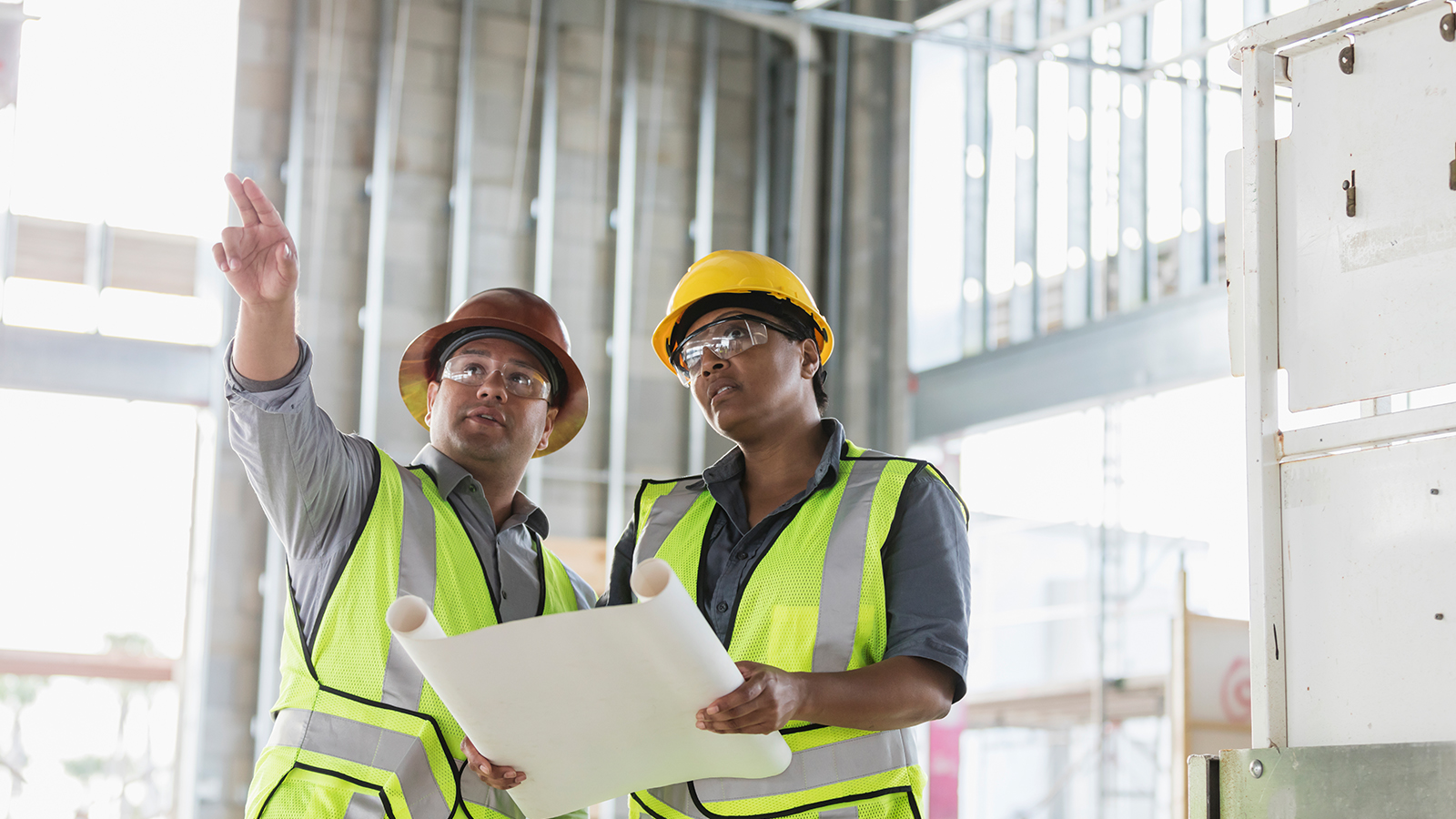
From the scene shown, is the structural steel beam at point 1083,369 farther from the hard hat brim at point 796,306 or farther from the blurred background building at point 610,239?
the hard hat brim at point 796,306

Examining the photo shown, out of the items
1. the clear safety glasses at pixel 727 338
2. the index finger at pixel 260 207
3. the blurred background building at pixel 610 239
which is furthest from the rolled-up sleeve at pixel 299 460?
the blurred background building at pixel 610 239

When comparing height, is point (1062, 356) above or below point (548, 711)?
above

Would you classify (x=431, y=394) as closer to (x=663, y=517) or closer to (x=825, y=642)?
(x=663, y=517)

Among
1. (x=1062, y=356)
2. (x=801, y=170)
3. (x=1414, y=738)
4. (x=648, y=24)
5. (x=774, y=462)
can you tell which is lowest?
(x=1414, y=738)

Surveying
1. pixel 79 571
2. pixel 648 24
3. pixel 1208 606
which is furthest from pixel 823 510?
pixel 79 571

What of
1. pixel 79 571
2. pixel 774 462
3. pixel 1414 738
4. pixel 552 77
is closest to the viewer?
pixel 1414 738

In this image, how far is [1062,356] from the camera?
10.1 metres

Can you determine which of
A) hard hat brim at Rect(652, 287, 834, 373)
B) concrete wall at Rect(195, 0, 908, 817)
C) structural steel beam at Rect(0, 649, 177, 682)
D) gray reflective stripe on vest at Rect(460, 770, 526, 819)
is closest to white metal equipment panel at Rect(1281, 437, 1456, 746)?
hard hat brim at Rect(652, 287, 834, 373)

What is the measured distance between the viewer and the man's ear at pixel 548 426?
394cm

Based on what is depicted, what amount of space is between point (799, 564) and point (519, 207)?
840cm

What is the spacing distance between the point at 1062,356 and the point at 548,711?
795 cm

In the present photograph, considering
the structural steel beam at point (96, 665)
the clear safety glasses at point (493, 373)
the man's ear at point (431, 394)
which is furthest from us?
the structural steel beam at point (96, 665)

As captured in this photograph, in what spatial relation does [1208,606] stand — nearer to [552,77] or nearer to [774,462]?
[552,77]

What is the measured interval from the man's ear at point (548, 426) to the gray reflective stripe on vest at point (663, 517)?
58cm
